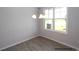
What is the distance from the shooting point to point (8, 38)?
7.41 ft

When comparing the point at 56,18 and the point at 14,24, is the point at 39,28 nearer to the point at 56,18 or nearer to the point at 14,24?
the point at 56,18

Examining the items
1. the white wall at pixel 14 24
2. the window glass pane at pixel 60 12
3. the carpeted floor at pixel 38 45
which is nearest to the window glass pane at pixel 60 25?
the window glass pane at pixel 60 12

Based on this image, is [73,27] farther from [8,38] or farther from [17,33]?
[8,38]

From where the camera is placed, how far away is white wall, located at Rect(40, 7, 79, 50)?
2225 millimetres

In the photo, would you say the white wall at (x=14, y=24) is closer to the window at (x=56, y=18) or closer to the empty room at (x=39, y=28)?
the empty room at (x=39, y=28)

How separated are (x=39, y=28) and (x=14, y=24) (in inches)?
20.5

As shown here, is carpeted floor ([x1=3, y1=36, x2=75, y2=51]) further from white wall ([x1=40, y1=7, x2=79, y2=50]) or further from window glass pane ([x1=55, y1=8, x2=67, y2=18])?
window glass pane ([x1=55, y1=8, x2=67, y2=18])

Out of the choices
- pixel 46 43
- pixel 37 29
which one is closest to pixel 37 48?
pixel 46 43

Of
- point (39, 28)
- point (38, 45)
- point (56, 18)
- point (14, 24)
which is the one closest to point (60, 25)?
point (56, 18)

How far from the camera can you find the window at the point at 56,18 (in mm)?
2242

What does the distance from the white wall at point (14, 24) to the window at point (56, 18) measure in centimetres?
27

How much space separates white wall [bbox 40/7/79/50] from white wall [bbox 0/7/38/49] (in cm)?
30

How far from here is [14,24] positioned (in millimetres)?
2238

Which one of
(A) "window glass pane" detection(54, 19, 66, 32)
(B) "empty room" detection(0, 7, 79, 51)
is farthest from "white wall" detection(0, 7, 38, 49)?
(A) "window glass pane" detection(54, 19, 66, 32)
